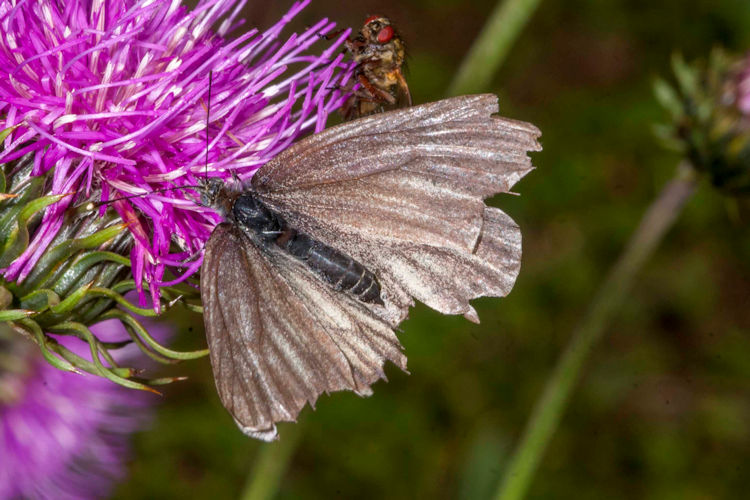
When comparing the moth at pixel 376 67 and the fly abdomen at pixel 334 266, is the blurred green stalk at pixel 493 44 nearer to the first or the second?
the moth at pixel 376 67

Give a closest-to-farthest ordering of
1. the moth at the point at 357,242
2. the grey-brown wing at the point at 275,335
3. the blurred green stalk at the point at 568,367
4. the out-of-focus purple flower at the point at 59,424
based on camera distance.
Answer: the grey-brown wing at the point at 275,335, the moth at the point at 357,242, the blurred green stalk at the point at 568,367, the out-of-focus purple flower at the point at 59,424

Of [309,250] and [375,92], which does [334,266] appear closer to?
[309,250]

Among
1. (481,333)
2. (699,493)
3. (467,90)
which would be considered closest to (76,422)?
(467,90)

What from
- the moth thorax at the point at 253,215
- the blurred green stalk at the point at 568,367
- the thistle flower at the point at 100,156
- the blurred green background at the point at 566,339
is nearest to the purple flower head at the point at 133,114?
the thistle flower at the point at 100,156

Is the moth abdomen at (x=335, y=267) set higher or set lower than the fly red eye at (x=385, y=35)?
lower

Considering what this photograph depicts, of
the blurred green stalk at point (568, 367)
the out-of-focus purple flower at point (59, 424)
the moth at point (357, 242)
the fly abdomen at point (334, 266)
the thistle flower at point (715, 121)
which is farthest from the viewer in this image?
the thistle flower at point (715, 121)

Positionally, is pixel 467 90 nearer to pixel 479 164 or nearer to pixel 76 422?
pixel 479 164

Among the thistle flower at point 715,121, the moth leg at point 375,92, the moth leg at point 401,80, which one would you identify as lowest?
the moth leg at point 375,92

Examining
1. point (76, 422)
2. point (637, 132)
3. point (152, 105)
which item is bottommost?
point (76, 422)
